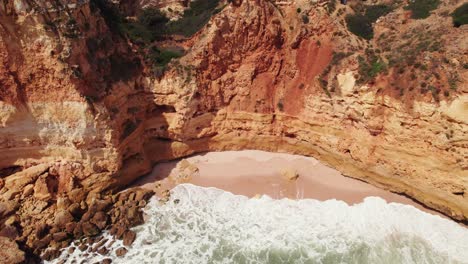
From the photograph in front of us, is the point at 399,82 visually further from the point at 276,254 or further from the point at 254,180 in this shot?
the point at 276,254

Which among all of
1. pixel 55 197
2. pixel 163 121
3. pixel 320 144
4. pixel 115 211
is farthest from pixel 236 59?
pixel 55 197

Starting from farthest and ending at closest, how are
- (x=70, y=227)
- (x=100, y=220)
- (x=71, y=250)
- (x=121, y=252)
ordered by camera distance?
(x=100, y=220)
(x=70, y=227)
(x=71, y=250)
(x=121, y=252)

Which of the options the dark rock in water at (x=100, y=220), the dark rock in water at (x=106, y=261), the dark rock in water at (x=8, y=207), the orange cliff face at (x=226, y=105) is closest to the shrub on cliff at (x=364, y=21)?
the orange cliff face at (x=226, y=105)

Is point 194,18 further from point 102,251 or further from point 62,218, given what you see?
point 102,251

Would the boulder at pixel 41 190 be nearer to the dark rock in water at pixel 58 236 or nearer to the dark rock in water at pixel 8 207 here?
the dark rock in water at pixel 8 207

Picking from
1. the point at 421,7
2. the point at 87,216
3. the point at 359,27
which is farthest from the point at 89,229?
the point at 421,7

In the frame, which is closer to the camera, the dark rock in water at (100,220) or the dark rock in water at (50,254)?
the dark rock in water at (50,254)

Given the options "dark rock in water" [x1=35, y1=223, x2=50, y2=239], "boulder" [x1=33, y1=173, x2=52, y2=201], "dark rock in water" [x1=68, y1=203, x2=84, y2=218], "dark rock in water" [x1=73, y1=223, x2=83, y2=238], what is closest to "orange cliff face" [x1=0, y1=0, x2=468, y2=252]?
"boulder" [x1=33, y1=173, x2=52, y2=201]
